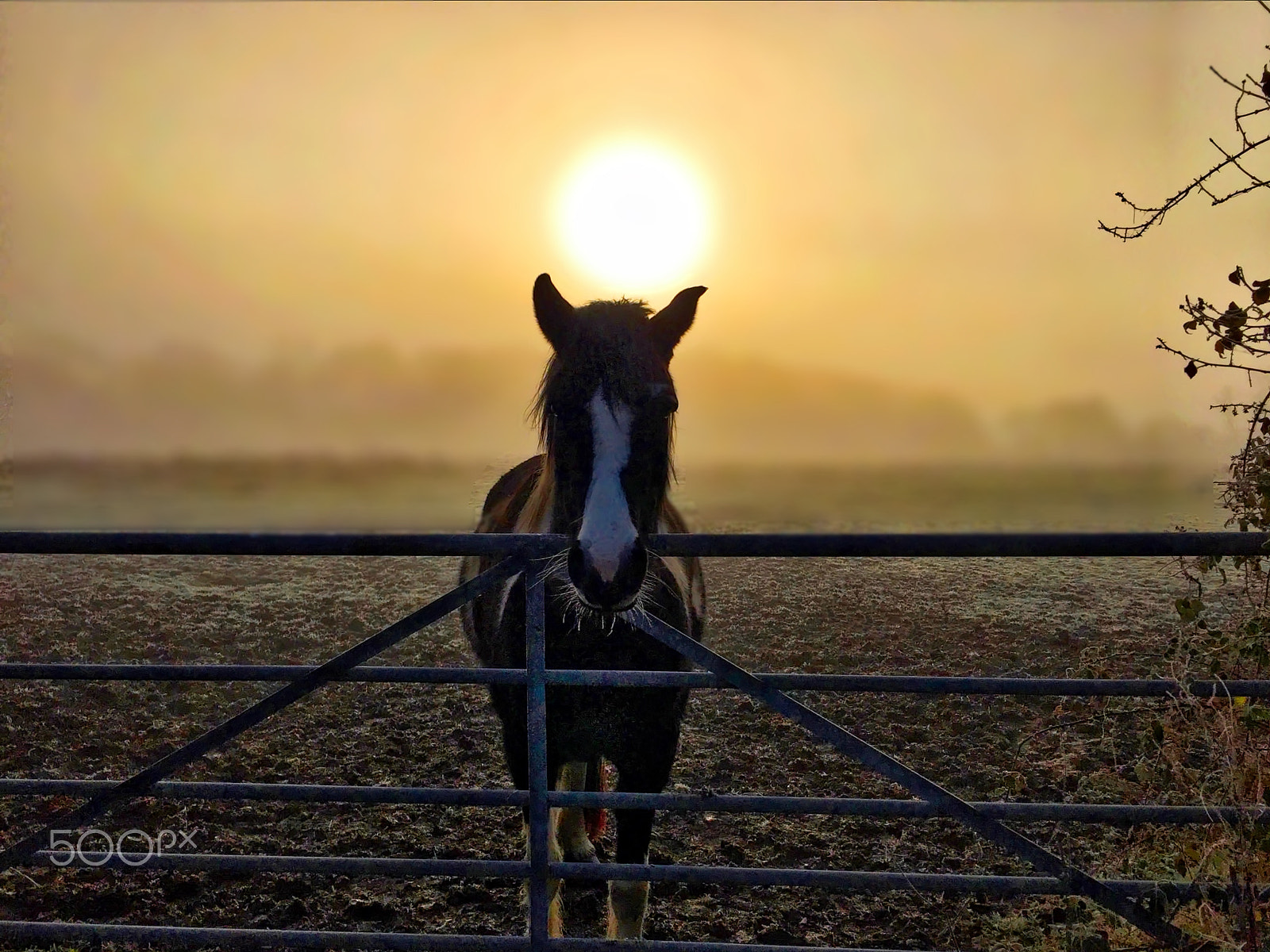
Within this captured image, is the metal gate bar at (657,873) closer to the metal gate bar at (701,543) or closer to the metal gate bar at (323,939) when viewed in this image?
the metal gate bar at (323,939)

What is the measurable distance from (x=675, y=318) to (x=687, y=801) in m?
1.77

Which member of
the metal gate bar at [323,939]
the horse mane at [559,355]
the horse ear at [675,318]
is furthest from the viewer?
the horse ear at [675,318]

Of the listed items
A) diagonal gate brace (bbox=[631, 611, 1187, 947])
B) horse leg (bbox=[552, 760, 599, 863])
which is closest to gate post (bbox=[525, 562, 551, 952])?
diagonal gate brace (bbox=[631, 611, 1187, 947])

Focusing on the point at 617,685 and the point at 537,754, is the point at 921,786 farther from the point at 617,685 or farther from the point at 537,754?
the point at 537,754

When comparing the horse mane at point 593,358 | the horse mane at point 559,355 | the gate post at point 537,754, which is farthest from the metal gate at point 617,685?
the horse mane at point 559,355

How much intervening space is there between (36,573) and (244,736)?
8.00 metres

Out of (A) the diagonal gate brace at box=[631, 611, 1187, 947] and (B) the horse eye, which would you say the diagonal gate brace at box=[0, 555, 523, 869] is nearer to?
(A) the diagonal gate brace at box=[631, 611, 1187, 947]

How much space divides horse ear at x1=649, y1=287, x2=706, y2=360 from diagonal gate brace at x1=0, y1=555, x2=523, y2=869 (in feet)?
3.98

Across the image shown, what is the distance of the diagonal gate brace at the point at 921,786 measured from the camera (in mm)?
2428

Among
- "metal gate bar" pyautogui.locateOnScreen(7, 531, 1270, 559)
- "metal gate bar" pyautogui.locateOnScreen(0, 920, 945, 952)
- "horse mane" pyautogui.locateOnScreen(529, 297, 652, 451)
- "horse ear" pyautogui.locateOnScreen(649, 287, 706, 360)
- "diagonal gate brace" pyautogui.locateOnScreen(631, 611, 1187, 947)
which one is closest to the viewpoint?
"metal gate bar" pyautogui.locateOnScreen(7, 531, 1270, 559)

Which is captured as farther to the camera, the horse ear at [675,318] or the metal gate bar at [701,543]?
the horse ear at [675,318]

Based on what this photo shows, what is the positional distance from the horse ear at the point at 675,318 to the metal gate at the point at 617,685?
3.74 ft

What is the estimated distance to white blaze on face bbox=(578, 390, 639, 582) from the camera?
238cm

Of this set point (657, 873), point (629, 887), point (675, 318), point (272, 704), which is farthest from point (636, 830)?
point (675, 318)
